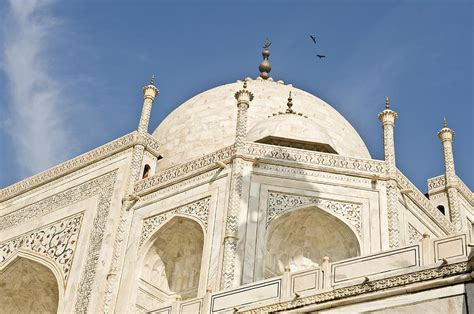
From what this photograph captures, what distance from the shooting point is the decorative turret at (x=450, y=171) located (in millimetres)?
16828

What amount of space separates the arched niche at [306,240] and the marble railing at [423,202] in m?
1.48

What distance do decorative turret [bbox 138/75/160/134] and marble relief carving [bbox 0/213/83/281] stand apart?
2202 mm

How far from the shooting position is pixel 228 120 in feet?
61.1

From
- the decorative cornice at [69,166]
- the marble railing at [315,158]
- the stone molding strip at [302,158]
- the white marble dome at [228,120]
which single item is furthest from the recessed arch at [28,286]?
the marble railing at [315,158]

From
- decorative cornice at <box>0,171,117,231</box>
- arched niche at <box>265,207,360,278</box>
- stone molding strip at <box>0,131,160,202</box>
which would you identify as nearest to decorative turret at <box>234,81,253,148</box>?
arched niche at <box>265,207,360,278</box>

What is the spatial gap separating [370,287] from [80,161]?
33.0 feet

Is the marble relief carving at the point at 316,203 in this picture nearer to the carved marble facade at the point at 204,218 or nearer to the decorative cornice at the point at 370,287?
the carved marble facade at the point at 204,218

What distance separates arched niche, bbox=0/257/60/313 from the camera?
16.5 meters

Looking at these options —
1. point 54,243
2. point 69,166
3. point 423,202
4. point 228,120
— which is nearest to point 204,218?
point 54,243

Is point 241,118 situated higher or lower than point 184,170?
higher

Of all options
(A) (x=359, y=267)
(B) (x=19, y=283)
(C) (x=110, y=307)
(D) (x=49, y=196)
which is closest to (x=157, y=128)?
(D) (x=49, y=196)

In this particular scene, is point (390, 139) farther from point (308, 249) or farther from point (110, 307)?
point (110, 307)

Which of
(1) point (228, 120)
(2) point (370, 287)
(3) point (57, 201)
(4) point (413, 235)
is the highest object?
(1) point (228, 120)

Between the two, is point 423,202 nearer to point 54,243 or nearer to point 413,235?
point 413,235
